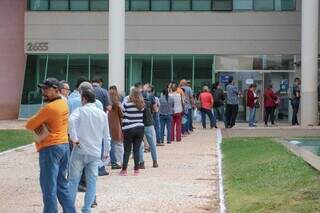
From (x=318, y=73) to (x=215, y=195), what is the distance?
79.0ft

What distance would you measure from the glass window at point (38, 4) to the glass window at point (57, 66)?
2.51 m

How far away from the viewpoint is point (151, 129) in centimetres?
1623

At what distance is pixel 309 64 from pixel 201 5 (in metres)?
7.10

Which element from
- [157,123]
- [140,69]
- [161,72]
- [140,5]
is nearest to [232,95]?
[157,123]

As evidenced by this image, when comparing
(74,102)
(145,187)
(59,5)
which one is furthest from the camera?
(59,5)

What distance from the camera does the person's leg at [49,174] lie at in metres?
8.80

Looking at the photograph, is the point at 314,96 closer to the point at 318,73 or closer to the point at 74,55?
the point at 318,73

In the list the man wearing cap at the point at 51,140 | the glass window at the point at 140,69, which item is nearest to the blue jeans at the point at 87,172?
the man wearing cap at the point at 51,140

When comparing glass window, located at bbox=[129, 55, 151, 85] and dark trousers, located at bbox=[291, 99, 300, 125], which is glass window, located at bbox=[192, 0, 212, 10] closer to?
glass window, located at bbox=[129, 55, 151, 85]

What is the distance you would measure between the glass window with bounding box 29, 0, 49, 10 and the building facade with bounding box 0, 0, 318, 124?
0.05m

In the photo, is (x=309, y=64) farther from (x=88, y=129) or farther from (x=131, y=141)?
(x=88, y=129)

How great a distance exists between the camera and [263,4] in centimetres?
3584

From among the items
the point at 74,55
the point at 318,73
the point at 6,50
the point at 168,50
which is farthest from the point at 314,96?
the point at 6,50

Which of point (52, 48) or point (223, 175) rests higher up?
point (52, 48)
